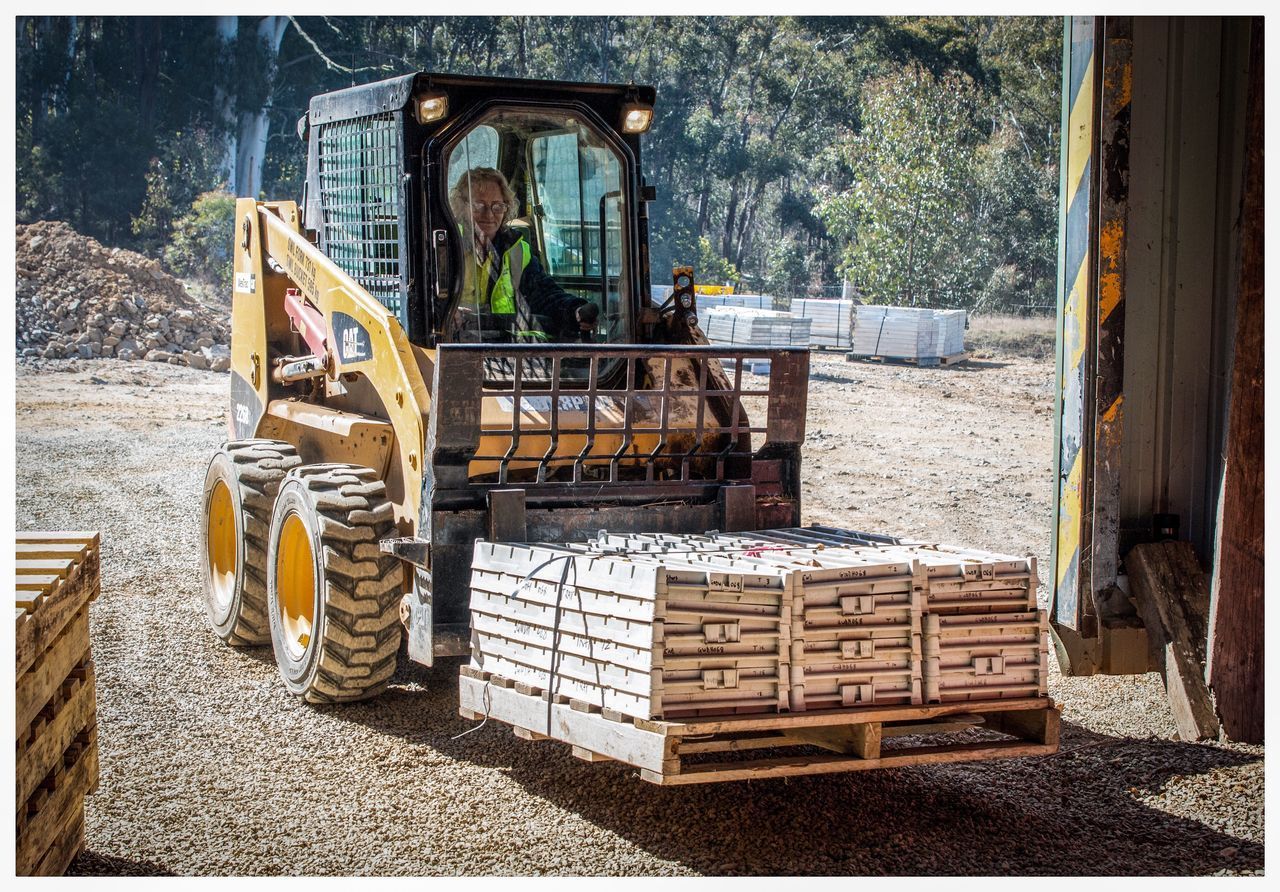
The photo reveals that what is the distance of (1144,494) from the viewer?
22.4 feet

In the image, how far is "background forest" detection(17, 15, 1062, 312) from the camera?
3231 centimetres

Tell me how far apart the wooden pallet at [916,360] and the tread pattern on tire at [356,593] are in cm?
1774

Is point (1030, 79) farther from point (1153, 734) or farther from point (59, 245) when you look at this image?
point (1153, 734)

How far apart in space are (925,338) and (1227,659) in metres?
17.2

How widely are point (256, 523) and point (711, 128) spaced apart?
32.7m

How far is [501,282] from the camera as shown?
684 cm

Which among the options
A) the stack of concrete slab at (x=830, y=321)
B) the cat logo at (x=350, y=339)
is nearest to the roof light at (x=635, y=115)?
the cat logo at (x=350, y=339)

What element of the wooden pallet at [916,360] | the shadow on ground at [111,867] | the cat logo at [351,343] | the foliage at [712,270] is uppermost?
the foliage at [712,270]

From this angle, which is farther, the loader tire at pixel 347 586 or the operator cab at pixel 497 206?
the operator cab at pixel 497 206

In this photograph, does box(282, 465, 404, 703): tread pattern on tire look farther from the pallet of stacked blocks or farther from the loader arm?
the pallet of stacked blocks

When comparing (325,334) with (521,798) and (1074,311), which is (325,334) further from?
(1074,311)

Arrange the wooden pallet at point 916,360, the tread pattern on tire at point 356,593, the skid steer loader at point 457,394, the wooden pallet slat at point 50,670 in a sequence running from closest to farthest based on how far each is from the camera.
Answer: the wooden pallet slat at point 50,670 → the skid steer loader at point 457,394 → the tread pattern on tire at point 356,593 → the wooden pallet at point 916,360

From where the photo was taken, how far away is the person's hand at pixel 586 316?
22.6 feet

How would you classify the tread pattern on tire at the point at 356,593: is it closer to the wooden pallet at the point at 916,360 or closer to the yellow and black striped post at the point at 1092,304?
the yellow and black striped post at the point at 1092,304
